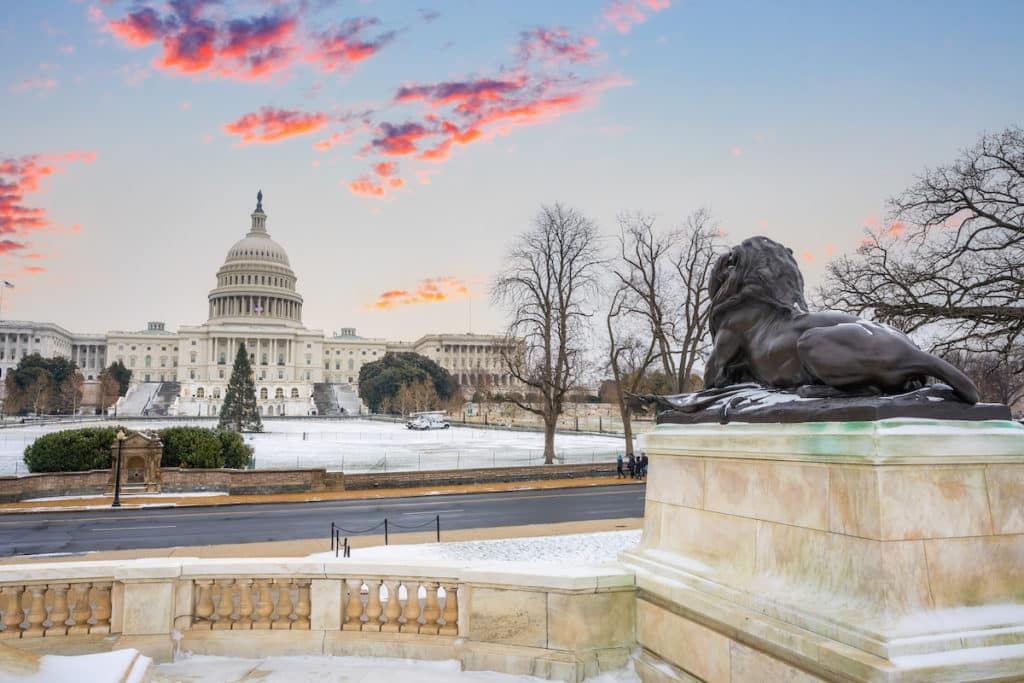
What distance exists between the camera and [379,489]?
30.5m

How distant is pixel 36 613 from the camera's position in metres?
6.05

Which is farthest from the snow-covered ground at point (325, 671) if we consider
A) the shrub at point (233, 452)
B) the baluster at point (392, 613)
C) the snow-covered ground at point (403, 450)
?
the snow-covered ground at point (403, 450)

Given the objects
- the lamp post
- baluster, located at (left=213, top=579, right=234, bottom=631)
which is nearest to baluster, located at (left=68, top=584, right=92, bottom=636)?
baluster, located at (left=213, top=579, right=234, bottom=631)

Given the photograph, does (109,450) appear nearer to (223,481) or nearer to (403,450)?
(223,481)

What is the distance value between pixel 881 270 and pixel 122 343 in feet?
587

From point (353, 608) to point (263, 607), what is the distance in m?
0.79

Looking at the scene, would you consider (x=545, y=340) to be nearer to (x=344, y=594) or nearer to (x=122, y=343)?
(x=344, y=594)

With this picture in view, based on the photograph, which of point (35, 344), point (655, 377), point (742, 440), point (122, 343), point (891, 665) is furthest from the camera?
point (122, 343)

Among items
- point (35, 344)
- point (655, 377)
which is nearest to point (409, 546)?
point (655, 377)

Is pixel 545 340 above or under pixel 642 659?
above

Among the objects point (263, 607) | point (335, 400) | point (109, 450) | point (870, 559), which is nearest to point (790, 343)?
point (870, 559)

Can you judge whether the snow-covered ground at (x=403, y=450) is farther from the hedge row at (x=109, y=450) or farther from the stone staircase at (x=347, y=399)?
the stone staircase at (x=347, y=399)

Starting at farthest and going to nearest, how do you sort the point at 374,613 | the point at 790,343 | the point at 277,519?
the point at 277,519
the point at 374,613
the point at 790,343

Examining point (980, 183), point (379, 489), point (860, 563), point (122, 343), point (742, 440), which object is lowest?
point (379, 489)
